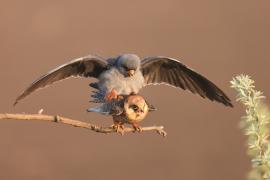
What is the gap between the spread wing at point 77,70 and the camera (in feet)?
6.49

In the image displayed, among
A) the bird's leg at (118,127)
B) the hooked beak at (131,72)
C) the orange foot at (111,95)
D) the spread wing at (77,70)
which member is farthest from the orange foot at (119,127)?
the spread wing at (77,70)

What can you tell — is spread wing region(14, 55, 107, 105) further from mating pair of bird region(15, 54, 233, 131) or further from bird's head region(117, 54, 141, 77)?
bird's head region(117, 54, 141, 77)

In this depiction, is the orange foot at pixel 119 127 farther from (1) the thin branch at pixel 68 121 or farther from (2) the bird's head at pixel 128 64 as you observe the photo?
(2) the bird's head at pixel 128 64

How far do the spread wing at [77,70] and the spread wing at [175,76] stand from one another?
0.21 metres

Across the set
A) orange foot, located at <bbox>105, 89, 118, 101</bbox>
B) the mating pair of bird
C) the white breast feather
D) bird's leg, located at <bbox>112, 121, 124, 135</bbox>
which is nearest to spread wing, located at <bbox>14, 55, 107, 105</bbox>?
the mating pair of bird

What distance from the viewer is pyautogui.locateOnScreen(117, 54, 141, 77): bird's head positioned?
183 cm

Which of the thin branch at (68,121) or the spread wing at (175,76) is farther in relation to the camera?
the spread wing at (175,76)

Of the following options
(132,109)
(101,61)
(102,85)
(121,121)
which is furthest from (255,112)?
(101,61)

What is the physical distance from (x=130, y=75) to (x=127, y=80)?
0.03 m

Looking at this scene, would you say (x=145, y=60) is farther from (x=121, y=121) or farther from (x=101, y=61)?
(x=121, y=121)

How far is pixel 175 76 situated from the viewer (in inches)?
89.9

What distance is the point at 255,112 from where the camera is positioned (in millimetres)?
698

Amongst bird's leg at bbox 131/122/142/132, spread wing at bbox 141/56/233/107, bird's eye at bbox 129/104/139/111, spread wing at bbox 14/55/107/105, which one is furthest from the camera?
spread wing at bbox 141/56/233/107

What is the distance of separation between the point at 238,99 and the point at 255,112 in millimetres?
33
